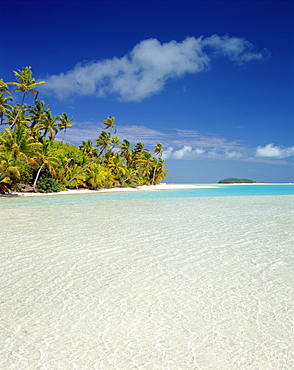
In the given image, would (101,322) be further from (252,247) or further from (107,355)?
(252,247)

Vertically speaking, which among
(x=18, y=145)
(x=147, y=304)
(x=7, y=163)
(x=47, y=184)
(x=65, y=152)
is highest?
(x=65, y=152)

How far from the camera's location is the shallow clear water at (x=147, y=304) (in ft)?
6.55

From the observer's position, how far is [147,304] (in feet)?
9.21

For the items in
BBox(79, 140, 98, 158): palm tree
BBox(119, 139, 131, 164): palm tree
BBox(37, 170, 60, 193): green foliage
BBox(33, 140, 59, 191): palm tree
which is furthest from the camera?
BBox(119, 139, 131, 164): palm tree

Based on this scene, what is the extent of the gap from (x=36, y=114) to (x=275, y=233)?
30.6 m

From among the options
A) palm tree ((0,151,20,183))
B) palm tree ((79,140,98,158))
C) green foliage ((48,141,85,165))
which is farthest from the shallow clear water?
palm tree ((79,140,98,158))

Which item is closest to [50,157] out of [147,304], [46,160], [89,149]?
[46,160]

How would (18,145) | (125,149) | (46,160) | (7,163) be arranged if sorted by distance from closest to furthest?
(7,163) < (18,145) < (46,160) < (125,149)

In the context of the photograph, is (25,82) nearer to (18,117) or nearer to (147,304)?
(18,117)

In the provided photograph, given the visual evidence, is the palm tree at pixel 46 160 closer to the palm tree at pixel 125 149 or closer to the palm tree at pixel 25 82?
the palm tree at pixel 25 82

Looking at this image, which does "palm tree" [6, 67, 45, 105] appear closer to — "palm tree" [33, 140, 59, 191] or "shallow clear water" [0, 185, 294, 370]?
"palm tree" [33, 140, 59, 191]

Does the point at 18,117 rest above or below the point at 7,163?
above

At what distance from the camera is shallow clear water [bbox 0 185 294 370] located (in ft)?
6.55

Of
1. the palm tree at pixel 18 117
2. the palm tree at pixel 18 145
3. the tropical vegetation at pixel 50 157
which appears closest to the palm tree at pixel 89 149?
the tropical vegetation at pixel 50 157
